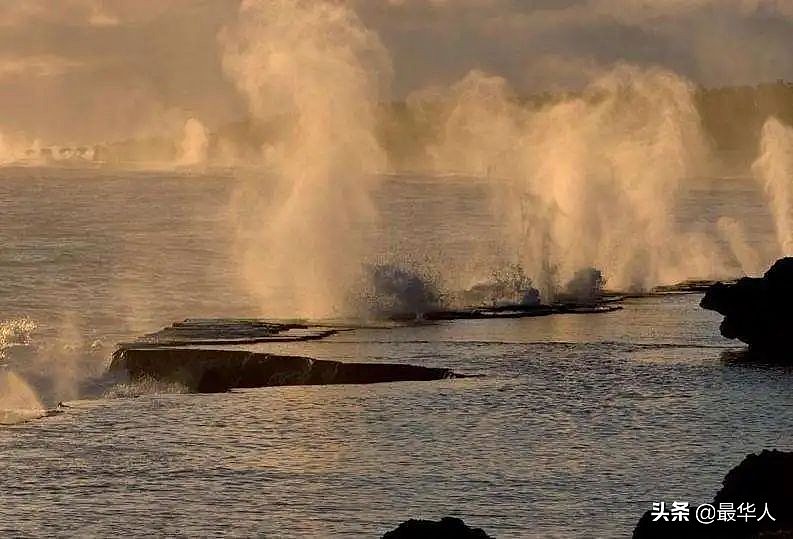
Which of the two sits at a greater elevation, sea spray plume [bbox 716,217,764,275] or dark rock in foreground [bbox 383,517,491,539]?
Result: sea spray plume [bbox 716,217,764,275]

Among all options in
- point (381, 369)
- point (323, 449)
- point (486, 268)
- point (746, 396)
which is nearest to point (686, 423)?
point (746, 396)

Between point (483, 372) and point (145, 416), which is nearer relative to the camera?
point (145, 416)

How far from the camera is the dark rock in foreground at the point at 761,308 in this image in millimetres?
37625

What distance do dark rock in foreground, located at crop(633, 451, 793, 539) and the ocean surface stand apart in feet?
9.62

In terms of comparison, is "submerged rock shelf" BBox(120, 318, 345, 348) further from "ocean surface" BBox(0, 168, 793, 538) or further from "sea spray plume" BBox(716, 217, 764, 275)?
"sea spray plume" BBox(716, 217, 764, 275)

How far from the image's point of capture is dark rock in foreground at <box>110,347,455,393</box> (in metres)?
34.7

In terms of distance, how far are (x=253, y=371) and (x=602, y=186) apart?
145ft

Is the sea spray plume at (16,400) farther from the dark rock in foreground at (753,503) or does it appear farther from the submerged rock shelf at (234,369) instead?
the dark rock in foreground at (753,503)

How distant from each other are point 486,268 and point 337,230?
27.9 feet

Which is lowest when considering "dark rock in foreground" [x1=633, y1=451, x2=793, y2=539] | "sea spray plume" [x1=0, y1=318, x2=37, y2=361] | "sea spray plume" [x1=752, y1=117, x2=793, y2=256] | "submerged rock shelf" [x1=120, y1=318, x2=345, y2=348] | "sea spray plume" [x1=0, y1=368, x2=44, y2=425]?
"dark rock in foreground" [x1=633, y1=451, x2=793, y2=539]

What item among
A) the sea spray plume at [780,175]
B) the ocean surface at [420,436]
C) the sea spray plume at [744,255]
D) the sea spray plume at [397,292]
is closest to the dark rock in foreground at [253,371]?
the ocean surface at [420,436]

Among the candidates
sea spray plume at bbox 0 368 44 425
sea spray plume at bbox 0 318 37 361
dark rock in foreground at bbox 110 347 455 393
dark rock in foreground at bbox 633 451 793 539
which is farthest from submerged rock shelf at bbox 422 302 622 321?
dark rock in foreground at bbox 633 451 793 539

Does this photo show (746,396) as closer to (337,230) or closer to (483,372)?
(483,372)

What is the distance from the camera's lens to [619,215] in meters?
75.4
